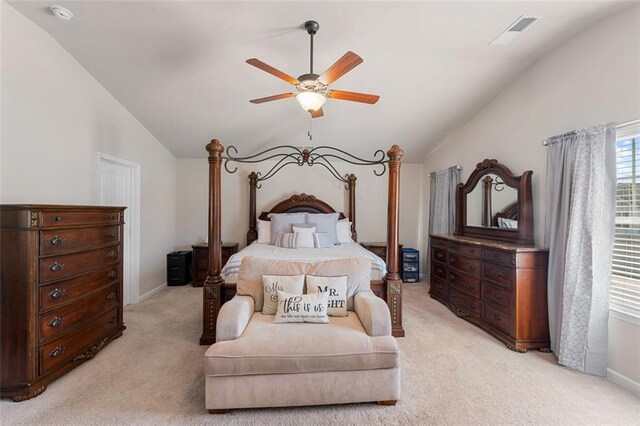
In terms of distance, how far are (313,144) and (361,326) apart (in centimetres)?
338

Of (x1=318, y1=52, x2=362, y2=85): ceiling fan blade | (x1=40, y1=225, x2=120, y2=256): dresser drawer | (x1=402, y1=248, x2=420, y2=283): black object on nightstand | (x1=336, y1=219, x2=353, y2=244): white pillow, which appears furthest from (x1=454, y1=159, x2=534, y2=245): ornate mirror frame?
(x1=40, y1=225, x2=120, y2=256): dresser drawer

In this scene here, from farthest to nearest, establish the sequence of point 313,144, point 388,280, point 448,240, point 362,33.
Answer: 1. point 313,144
2. point 448,240
3. point 388,280
4. point 362,33

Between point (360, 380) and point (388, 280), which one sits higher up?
point (388, 280)

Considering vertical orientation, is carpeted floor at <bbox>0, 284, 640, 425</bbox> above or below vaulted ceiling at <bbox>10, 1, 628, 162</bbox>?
below

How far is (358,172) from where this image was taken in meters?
5.27

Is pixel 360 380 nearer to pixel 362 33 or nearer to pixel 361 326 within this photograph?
pixel 361 326

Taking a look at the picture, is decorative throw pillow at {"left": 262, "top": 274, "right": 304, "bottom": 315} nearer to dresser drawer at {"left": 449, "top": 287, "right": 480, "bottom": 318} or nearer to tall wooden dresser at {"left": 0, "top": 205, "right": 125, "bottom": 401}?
tall wooden dresser at {"left": 0, "top": 205, "right": 125, "bottom": 401}

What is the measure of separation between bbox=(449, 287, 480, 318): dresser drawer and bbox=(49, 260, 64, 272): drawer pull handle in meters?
4.01

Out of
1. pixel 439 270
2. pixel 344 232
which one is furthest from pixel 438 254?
pixel 344 232

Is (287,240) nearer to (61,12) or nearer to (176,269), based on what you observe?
(176,269)

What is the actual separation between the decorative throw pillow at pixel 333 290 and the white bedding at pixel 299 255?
67cm

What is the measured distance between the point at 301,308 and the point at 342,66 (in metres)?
1.87

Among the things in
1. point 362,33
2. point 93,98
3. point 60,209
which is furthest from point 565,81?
point 93,98

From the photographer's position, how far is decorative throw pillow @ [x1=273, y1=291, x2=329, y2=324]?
2141 millimetres
